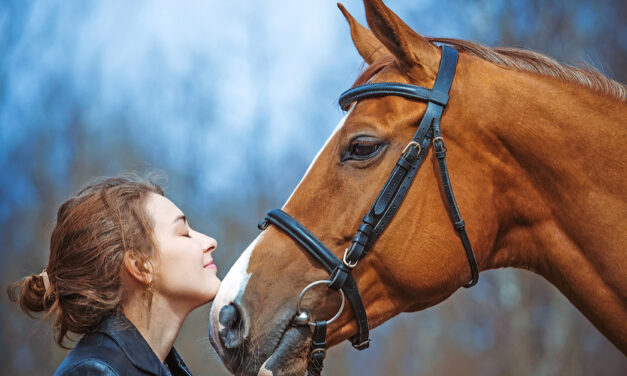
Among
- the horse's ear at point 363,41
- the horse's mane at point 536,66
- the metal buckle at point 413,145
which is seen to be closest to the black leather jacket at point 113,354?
the metal buckle at point 413,145

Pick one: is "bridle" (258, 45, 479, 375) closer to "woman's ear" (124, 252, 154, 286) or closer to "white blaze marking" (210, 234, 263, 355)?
"white blaze marking" (210, 234, 263, 355)

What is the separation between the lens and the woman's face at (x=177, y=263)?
123cm

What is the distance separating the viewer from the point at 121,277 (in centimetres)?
121

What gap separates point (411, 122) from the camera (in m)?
1.26

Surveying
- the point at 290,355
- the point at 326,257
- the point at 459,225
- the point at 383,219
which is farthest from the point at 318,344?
the point at 459,225

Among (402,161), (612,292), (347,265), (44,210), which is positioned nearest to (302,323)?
(347,265)

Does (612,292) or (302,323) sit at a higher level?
(612,292)

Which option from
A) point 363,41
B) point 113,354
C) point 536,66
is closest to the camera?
point 113,354

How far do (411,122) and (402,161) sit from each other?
0.11m

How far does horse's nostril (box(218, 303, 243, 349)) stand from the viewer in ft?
3.77

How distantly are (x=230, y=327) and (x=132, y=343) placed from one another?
0.71 ft

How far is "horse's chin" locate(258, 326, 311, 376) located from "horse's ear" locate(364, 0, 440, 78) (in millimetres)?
698

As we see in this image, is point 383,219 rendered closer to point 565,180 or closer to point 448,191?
point 448,191

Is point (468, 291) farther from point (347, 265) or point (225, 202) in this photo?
point (347, 265)
